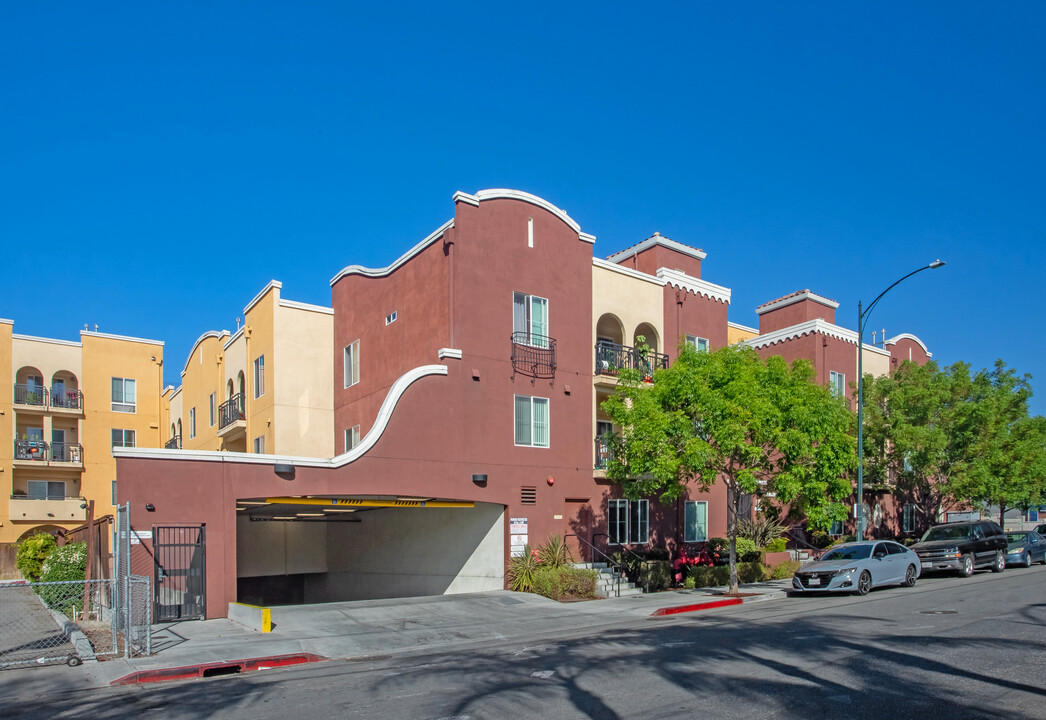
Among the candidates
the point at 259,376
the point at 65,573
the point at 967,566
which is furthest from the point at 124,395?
the point at 967,566

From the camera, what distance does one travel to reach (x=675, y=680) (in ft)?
34.8

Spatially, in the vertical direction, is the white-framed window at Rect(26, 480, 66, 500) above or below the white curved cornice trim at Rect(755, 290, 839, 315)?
below

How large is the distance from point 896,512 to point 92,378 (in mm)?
42509

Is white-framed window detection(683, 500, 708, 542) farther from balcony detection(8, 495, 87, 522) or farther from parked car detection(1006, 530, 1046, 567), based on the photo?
balcony detection(8, 495, 87, 522)

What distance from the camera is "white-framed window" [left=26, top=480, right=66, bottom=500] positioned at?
42438mm

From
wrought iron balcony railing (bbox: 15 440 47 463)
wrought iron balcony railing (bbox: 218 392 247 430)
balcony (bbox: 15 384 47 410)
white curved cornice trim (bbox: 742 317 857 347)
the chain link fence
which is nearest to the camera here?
the chain link fence

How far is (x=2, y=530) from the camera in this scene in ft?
133

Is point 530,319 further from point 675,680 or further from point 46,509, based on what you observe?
point 46,509

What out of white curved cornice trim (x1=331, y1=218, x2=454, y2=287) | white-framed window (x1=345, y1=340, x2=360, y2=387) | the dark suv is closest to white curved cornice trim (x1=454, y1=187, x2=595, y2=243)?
white curved cornice trim (x1=331, y1=218, x2=454, y2=287)

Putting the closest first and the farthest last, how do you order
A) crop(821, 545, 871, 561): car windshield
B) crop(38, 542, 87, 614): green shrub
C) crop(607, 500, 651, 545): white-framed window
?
crop(38, 542, 87, 614): green shrub < crop(821, 545, 871, 561): car windshield < crop(607, 500, 651, 545): white-framed window

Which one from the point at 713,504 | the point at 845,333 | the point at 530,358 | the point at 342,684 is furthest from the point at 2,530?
the point at 845,333

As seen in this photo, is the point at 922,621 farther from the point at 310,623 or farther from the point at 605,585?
the point at 310,623

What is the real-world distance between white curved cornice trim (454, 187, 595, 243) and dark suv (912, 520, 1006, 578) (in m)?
15.0

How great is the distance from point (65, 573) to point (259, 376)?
11.4 m
